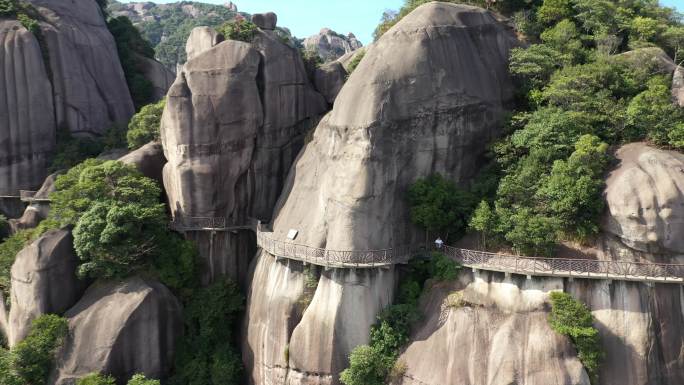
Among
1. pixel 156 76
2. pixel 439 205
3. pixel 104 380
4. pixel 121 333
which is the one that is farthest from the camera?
pixel 156 76

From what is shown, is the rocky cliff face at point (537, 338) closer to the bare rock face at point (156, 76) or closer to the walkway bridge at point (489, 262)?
the walkway bridge at point (489, 262)

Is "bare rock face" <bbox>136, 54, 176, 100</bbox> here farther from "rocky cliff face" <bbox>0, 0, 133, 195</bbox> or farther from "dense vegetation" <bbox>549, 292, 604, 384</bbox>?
"dense vegetation" <bbox>549, 292, 604, 384</bbox>

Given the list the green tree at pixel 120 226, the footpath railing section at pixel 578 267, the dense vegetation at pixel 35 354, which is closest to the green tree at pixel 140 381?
the dense vegetation at pixel 35 354

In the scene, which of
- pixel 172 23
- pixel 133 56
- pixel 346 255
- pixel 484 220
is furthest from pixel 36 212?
pixel 172 23

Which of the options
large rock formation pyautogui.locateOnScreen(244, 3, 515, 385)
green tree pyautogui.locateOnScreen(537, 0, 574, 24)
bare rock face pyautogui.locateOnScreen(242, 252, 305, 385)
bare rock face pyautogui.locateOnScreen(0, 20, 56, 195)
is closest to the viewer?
large rock formation pyautogui.locateOnScreen(244, 3, 515, 385)

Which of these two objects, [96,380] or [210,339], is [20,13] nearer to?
[210,339]

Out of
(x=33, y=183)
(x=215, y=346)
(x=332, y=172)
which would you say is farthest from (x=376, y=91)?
(x=33, y=183)

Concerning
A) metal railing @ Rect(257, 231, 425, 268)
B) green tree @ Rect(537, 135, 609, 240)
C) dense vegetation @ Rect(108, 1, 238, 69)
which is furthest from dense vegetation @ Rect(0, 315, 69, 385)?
dense vegetation @ Rect(108, 1, 238, 69)
